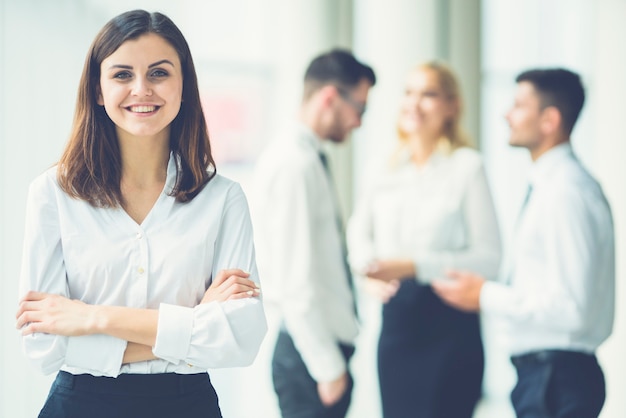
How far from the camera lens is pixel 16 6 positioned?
3.80 meters

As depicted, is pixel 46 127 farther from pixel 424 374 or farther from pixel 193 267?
pixel 193 267

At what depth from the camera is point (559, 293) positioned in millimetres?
2820

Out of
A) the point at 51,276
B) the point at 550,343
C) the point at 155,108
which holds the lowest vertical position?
the point at 550,343

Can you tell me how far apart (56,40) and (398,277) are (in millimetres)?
1903

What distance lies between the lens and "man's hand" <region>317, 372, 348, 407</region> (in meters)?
2.97

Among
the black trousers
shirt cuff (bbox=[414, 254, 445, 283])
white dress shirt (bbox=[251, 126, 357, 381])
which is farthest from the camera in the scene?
shirt cuff (bbox=[414, 254, 445, 283])

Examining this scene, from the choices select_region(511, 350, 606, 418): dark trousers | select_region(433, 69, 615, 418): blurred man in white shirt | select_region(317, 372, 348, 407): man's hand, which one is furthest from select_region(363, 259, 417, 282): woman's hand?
select_region(511, 350, 606, 418): dark trousers

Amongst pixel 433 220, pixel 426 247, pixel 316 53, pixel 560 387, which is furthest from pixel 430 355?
pixel 316 53

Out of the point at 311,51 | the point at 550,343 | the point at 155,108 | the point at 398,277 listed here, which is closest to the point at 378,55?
the point at 311,51

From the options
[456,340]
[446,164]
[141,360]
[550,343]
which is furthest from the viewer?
[446,164]

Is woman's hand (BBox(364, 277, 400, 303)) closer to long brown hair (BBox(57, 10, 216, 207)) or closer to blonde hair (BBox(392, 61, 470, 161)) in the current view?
blonde hair (BBox(392, 61, 470, 161))

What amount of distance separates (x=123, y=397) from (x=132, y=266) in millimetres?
253

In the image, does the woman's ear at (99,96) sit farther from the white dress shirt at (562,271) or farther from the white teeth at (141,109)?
the white dress shirt at (562,271)

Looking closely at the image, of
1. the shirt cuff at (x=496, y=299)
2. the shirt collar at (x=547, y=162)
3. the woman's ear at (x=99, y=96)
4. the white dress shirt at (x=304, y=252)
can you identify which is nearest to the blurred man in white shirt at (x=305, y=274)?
the white dress shirt at (x=304, y=252)
